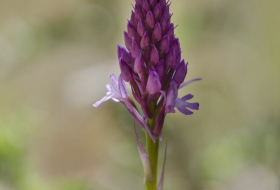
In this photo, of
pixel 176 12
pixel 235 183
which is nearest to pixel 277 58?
pixel 176 12

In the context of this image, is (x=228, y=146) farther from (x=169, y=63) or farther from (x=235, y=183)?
(x=169, y=63)

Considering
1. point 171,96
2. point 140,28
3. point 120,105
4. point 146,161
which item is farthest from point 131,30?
point 120,105

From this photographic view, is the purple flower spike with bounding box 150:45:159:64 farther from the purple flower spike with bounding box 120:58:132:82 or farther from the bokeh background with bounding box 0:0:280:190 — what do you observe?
the bokeh background with bounding box 0:0:280:190

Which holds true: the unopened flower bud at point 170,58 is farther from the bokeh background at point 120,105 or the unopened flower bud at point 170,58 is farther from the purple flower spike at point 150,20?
→ the bokeh background at point 120,105

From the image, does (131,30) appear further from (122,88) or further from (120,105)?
(120,105)

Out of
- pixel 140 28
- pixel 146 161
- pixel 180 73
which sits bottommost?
pixel 146 161

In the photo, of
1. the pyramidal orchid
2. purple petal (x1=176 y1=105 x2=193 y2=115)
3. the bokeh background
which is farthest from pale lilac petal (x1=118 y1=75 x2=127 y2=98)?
the bokeh background

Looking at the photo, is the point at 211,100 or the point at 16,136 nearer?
the point at 16,136
